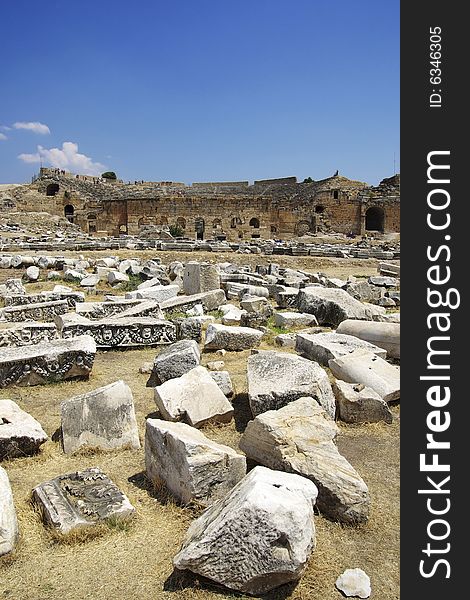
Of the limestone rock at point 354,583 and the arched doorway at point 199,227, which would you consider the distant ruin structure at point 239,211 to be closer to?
the arched doorway at point 199,227

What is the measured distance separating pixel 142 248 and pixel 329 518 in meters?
19.9

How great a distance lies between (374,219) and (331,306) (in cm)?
2906

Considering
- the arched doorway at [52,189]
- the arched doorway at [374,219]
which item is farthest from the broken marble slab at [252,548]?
the arched doorway at [52,189]

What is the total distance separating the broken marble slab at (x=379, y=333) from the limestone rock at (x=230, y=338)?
4.55 ft

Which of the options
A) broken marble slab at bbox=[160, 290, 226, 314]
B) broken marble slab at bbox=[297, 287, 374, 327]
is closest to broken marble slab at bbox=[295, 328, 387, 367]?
broken marble slab at bbox=[297, 287, 374, 327]

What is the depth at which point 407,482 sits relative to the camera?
274 centimetres

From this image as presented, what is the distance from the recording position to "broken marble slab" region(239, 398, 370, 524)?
3.23m

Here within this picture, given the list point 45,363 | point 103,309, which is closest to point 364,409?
point 45,363

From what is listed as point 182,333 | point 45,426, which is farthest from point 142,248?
point 45,426

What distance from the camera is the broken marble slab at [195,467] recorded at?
3.26 meters

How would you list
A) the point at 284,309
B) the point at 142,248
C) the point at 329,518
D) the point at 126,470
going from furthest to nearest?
the point at 142,248 → the point at 284,309 → the point at 126,470 → the point at 329,518

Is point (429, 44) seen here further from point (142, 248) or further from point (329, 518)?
point (142, 248)

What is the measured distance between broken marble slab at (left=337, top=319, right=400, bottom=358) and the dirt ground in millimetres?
2197

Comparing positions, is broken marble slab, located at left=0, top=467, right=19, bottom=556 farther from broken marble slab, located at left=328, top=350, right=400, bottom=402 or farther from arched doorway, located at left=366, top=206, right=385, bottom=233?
arched doorway, located at left=366, top=206, right=385, bottom=233
